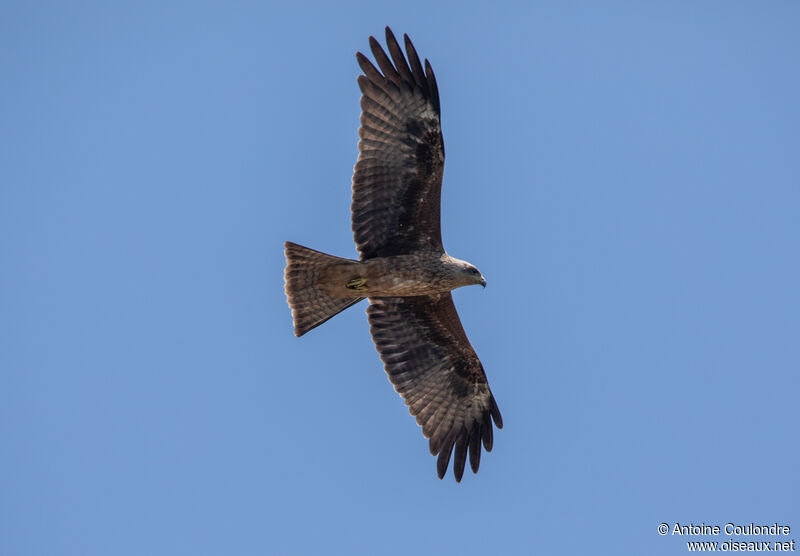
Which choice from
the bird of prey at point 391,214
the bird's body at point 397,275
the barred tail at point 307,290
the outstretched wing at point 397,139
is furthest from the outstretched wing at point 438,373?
the outstretched wing at point 397,139

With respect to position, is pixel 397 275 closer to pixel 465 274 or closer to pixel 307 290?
pixel 465 274

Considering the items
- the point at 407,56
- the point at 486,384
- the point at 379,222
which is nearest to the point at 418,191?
the point at 379,222

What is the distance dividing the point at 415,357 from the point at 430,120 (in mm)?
3112

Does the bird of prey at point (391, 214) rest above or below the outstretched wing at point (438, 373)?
above

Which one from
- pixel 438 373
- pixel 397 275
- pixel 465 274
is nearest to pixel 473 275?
pixel 465 274

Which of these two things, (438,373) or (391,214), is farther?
(438,373)

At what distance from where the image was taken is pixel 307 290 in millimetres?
13133

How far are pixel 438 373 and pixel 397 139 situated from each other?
3.20m

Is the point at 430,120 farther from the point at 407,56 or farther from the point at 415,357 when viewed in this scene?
the point at 415,357

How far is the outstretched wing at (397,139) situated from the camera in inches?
502

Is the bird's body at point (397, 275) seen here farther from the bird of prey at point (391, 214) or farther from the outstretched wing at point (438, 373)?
the outstretched wing at point (438, 373)

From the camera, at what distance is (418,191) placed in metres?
12.9

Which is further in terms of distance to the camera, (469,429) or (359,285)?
(469,429)

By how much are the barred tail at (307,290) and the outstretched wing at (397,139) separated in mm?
751
